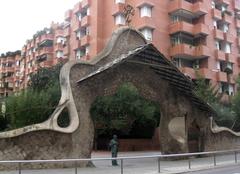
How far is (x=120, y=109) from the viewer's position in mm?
32312

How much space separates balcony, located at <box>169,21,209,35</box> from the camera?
45.3 metres

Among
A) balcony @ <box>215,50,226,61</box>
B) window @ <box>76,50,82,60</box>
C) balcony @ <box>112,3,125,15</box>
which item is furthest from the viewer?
window @ <box>76,50,82,60</box>

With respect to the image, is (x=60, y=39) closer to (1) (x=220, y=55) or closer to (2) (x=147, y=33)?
(2) (x=147, y=33)

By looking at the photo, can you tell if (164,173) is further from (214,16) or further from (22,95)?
(214,16)

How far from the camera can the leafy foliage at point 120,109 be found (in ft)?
105

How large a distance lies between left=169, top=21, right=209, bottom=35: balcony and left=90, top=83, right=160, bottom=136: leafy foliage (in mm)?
15219

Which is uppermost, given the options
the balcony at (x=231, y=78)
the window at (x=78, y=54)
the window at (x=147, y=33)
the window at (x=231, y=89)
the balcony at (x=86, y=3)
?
the balcony at (x=86, y=3)

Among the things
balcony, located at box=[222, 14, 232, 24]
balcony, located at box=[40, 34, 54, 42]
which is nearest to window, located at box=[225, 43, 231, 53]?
balcony, located at box=[222, 14, 232, 24]

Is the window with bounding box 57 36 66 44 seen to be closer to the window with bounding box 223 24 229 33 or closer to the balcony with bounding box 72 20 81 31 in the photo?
the balcony with bounding box 72 20 81 31

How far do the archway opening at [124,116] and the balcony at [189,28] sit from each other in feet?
44.3

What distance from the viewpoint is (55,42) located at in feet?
219

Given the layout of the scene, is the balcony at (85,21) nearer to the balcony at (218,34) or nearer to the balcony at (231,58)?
the balcony at (218,34)

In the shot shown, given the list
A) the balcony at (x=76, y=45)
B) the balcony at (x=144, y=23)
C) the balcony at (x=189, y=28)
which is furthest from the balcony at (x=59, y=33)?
the balcony at (x=189, y=28)

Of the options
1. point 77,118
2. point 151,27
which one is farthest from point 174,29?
point 77,118
